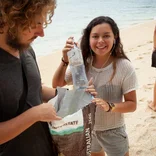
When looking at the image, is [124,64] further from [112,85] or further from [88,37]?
[88,37]

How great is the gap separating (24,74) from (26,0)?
1.32 ft

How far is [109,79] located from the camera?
206cm

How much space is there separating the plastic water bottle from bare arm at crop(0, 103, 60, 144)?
1.42 ft

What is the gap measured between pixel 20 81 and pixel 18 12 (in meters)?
0.36

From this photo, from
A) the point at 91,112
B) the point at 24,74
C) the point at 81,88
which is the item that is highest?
the point at 24,74

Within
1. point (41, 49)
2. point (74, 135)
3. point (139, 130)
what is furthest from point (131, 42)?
point (74, 135)

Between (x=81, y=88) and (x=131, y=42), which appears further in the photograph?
(x=131, y=42)

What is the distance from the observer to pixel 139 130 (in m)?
3.52

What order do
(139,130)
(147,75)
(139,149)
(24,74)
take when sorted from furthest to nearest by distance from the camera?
(147,75)
(139,130)
(139,149)
(24,74)

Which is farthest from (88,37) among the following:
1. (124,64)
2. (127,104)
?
(127,104)

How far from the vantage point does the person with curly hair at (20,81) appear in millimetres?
1318

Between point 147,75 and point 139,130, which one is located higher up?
point 147,75

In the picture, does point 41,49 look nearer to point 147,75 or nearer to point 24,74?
point 147,75

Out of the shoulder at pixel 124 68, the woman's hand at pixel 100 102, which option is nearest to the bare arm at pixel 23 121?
the woman's hand at pixel 100 102
